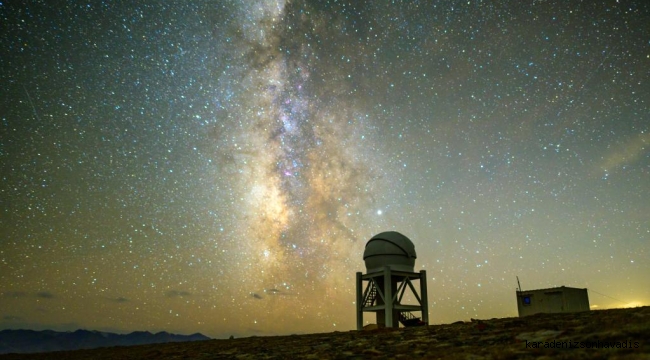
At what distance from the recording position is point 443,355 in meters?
7.00

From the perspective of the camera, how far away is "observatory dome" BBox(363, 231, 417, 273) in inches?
1122

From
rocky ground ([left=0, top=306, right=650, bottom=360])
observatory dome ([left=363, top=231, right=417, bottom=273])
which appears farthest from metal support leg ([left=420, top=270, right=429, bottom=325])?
rocky ground ([left=0, top=306, right=650, bottom=360])

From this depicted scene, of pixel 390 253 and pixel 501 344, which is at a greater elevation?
pixel 390 253

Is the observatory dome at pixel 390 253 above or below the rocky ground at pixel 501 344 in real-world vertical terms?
above

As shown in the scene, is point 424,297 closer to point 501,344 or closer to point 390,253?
point 390,253

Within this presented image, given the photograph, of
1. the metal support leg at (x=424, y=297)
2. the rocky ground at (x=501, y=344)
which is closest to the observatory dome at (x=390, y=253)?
the metal support leg at (x=424, y=297)

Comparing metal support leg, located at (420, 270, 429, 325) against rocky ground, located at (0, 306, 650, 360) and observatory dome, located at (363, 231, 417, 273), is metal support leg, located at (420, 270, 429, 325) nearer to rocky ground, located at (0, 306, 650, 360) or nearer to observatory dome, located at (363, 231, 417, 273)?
observatory dome, located at (363, 231, 417, 273)

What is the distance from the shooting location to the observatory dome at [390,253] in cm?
2850

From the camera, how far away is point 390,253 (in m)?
28.6

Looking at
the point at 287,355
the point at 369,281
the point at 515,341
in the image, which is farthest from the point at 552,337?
the point at 369,281

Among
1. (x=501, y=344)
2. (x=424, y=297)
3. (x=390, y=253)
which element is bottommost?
(x=501, y=344)

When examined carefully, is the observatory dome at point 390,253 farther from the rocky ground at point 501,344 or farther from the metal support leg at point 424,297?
the rocky ground at point 501,344

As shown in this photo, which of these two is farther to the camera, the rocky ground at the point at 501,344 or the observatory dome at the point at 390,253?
the observatory dome at the point at 390,253

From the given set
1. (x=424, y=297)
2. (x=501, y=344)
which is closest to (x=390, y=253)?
(x=424, y=297)
